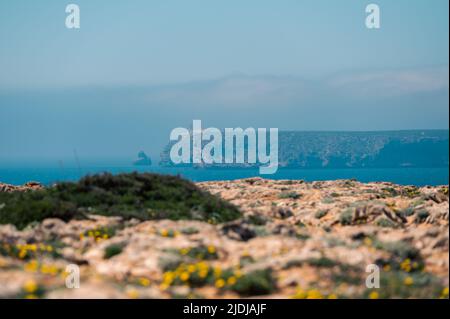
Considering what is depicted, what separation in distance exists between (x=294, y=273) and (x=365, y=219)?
787 centimetres

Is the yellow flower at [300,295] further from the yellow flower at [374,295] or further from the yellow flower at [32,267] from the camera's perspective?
the yellow flower at [32,267]

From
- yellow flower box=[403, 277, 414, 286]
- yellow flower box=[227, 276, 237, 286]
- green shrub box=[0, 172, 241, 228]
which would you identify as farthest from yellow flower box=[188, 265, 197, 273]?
green shrub box=[0, 172, 241, 228]

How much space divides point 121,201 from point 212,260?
6.26 m

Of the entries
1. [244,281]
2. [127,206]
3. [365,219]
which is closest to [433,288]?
[244,281]

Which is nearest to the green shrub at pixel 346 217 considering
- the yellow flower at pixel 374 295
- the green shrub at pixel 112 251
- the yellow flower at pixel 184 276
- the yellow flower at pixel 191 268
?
the yellow flower at pixel 374 295

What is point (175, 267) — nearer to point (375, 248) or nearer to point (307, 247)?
point (307, 247)

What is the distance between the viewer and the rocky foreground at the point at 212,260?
920cm

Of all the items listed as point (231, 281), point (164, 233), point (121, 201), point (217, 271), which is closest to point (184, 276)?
point (217, 271)

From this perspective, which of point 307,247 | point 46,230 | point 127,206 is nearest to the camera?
point 307,247

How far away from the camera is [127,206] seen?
15570 mm

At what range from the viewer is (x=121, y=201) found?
16.1 metres

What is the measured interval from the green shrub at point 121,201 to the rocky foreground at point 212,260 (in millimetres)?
654

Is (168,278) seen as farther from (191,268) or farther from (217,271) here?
(217,271)
